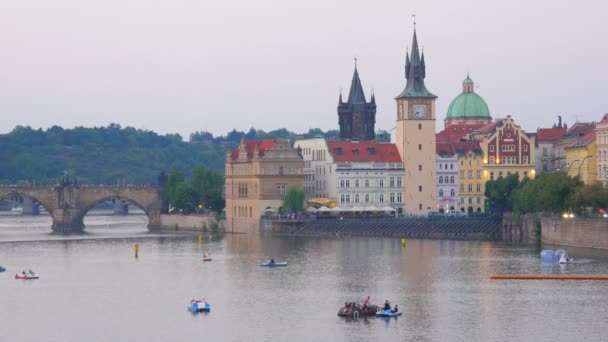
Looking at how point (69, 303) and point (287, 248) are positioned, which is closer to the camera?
point (69, 303)

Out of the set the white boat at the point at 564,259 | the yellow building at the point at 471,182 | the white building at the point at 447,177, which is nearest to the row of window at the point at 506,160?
the yellow building at the point at 471,182

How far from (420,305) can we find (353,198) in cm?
8787

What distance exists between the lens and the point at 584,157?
17688 cm

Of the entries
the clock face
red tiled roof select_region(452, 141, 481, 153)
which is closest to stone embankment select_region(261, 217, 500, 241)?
the clock face

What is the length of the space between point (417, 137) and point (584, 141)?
66.7 ft

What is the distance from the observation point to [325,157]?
19050 cm

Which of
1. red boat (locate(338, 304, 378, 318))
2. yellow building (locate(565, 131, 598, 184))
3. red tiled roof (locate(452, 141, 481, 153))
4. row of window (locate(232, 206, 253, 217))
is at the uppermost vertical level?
red tiled roof (locate(452, 141, 481, 153))

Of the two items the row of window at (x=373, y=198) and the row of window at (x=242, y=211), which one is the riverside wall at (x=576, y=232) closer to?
the row of window at (x=373, y=198)

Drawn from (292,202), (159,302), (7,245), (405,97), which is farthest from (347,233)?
(159,302)

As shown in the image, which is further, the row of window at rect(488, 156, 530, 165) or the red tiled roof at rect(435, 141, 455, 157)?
the red tiled roof at rect(435, 141, 455, 157)

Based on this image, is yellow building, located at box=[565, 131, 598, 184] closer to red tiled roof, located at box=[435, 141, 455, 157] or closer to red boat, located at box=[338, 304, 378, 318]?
red tiled roof, located at box=[435, 141, 455, 157]

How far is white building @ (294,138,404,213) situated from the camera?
614 feet

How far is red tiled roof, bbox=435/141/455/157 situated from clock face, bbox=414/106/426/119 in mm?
6483

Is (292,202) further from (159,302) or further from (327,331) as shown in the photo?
(327,331)
